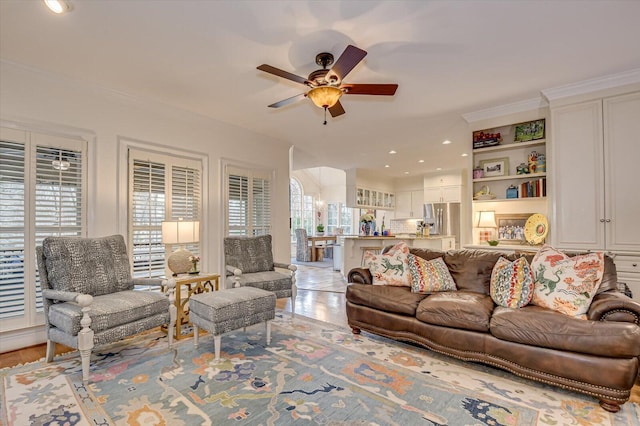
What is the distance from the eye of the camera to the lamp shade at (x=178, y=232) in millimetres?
3410

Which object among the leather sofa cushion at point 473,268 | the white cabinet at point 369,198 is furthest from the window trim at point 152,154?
the white cabinet at point 369,198

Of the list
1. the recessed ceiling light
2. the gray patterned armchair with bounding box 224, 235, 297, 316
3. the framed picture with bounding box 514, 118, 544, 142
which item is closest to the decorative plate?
the framed picture with bounding box 514, 118, 544, 142

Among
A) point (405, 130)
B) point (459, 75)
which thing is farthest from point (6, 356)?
point (405, 130)

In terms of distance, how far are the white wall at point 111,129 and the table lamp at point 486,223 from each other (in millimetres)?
3624

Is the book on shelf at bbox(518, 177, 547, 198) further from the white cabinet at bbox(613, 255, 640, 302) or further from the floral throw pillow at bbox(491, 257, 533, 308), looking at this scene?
the floral throw pillow at bbox(491, 257, 533, 308)

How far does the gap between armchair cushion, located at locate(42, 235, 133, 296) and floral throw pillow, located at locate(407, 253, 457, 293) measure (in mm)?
2810

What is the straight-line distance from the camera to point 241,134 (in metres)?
4.91

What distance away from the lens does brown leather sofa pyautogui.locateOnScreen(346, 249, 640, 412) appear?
199 centimetres

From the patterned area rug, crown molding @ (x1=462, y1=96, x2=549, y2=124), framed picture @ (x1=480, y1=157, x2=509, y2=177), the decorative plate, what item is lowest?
the patterned area rug

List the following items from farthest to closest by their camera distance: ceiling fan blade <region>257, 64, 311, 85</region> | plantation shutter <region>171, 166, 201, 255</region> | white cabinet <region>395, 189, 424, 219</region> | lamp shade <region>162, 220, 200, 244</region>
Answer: white cabinet <region>395, 189, 424, 219</region>
plantation shutter <region>171, 166, 201, 255</region>
lamp shade <region>162, 220, 200, 244</region>
ceiling fan blade <region>257, 64, 311, 85</region>

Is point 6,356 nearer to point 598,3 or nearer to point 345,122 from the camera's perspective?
point 345,122

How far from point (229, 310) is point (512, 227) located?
404 cm

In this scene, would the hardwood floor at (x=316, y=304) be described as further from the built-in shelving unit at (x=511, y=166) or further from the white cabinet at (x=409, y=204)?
the white cabinet at (x=409, y=204)

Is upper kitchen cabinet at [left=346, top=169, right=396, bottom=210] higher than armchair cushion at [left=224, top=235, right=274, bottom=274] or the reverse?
higher
